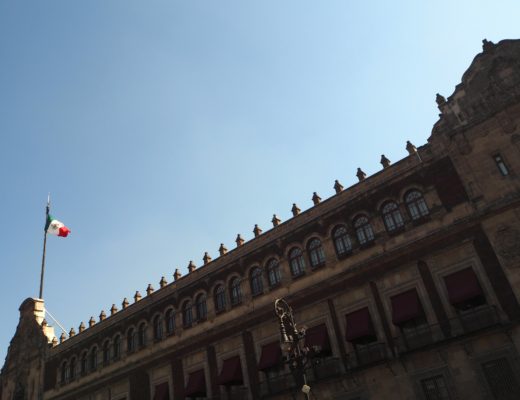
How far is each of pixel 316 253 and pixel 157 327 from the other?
13.6 metres

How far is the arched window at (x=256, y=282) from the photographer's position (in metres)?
28.0

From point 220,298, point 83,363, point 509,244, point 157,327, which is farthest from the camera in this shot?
point 83,363

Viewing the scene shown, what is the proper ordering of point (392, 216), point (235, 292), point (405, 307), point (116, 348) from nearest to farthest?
1. point (405, 307)
2. point (392, 216)
3. point (235, 292)
4. point (116, 348)

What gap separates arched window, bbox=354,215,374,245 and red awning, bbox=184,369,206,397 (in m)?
12.5

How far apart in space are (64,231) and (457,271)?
33.8 metres

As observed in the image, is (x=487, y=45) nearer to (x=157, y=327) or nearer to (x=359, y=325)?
(x=359, y=325)

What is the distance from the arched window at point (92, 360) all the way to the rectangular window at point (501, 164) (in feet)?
101

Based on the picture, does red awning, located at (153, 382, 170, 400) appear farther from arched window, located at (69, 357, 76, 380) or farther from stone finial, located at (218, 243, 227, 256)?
arched window, located at (69, 357, 76, 380)

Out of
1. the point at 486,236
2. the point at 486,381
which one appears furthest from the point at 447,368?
the point at 486,236

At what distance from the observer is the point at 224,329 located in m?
28.4

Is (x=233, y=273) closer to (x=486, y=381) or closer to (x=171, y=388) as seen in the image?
(x=171, y=388)

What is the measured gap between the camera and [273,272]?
27.9 meters

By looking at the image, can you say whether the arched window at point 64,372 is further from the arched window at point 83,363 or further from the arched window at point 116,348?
the arched window at point 116,348

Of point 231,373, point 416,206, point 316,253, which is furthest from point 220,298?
point 416,206
